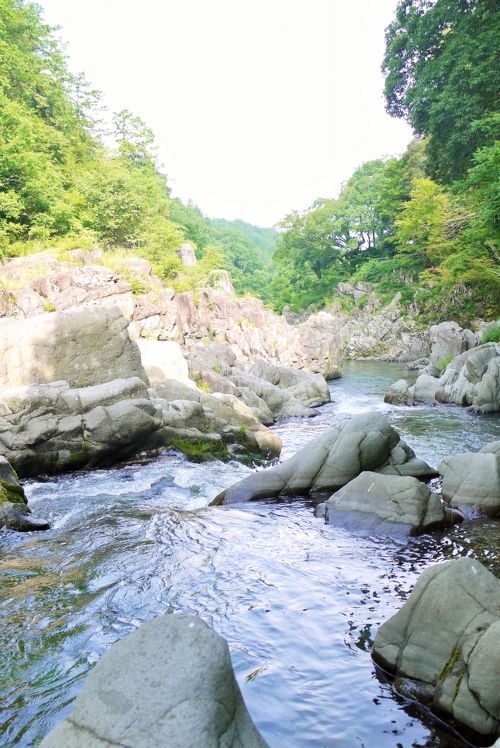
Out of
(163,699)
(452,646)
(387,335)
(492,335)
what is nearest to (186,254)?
(492,335)

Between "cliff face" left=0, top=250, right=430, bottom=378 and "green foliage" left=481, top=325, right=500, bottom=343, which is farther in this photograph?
"green foliage" left=481, top=325, right=500, bottom=343

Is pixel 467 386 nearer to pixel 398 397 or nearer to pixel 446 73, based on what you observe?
pixel 398 397

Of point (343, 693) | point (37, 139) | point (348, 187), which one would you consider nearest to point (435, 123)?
point (37, 139)

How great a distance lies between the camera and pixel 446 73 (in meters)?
28.5

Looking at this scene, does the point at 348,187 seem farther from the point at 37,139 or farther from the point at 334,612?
the point at 334,612

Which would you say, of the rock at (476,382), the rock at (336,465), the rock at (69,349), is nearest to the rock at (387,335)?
the rock at (476,382)

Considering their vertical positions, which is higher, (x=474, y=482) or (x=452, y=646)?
(x=452, y=646)

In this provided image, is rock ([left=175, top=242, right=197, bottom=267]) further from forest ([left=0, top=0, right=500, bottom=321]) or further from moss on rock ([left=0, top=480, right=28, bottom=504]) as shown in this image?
moss on rock ([left=0, top=480, right=28, bottom=504])

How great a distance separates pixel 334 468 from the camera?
1118 cm

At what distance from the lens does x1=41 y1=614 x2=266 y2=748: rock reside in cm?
296

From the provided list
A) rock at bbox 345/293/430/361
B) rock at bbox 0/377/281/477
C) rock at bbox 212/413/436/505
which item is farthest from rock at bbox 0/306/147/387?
rock at bbox 345/293/430/361

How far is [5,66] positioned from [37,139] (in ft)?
16.6

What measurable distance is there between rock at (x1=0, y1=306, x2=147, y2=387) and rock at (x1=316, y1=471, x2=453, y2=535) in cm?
948

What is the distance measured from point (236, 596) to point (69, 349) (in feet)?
37.5
